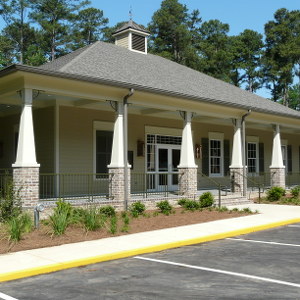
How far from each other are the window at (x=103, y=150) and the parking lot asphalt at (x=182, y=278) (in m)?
8.38

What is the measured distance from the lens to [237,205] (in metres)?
17.4

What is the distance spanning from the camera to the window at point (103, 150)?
17.1 metres

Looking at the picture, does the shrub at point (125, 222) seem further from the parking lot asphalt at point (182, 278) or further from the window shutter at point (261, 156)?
the window shutter at point (261, 156)

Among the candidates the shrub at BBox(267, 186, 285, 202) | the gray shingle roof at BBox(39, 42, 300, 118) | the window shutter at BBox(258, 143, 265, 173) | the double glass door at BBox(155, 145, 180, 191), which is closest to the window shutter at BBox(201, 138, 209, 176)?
the double glass door at BBox(155, 145, 180, 191)

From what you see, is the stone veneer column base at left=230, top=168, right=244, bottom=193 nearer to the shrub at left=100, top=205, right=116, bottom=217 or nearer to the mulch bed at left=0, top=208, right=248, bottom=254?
the mulch bed at left=0, top=208, right=248, bottom=254

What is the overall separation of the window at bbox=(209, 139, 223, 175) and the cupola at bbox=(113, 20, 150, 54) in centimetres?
628

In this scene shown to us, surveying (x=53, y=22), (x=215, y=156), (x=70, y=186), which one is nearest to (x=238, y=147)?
(x=215, y=156)

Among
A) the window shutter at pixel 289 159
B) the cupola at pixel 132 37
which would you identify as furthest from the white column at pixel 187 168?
the window shutter at pixel 289 159

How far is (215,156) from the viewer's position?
22312 millimetres

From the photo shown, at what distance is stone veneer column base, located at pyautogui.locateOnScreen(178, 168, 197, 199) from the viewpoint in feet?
54.3

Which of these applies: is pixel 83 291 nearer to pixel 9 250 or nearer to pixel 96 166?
pixel 9 250

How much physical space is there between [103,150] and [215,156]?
24.0 ft

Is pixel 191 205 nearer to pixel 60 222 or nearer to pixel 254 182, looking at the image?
pixel 254 182

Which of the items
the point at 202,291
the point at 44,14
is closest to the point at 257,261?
the point at 202,291
